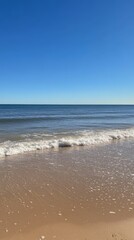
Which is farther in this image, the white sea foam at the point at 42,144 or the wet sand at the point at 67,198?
the white sea foam at the point at 42,144

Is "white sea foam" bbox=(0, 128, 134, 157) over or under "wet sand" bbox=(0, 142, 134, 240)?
over

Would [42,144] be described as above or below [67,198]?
above

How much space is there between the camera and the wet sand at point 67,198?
4973 millimetres

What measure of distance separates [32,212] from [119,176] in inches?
148

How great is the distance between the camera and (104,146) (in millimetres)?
13906

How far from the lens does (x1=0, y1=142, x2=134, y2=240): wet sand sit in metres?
4.97

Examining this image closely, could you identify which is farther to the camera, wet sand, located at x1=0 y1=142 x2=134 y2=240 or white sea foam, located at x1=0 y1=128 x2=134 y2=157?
white sea foam, located at x1=0 y1=128 x2=134 y2=157

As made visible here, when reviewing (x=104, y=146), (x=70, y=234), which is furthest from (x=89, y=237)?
(x=104, y=146)

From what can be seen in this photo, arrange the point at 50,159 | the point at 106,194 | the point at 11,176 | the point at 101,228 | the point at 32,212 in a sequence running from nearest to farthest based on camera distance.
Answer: the point at 101,228 → the point at 32,212 → the point at 106,194 → the point at 11,176 → the point at 50,159

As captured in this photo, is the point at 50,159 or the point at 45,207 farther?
the point at 50,159

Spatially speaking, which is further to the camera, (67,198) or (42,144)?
(42,144)

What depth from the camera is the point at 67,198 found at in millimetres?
6527

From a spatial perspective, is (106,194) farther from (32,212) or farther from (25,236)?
(25,236)

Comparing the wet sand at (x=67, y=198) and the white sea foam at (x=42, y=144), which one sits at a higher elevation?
the white sea foam at (x=42, y=144)
